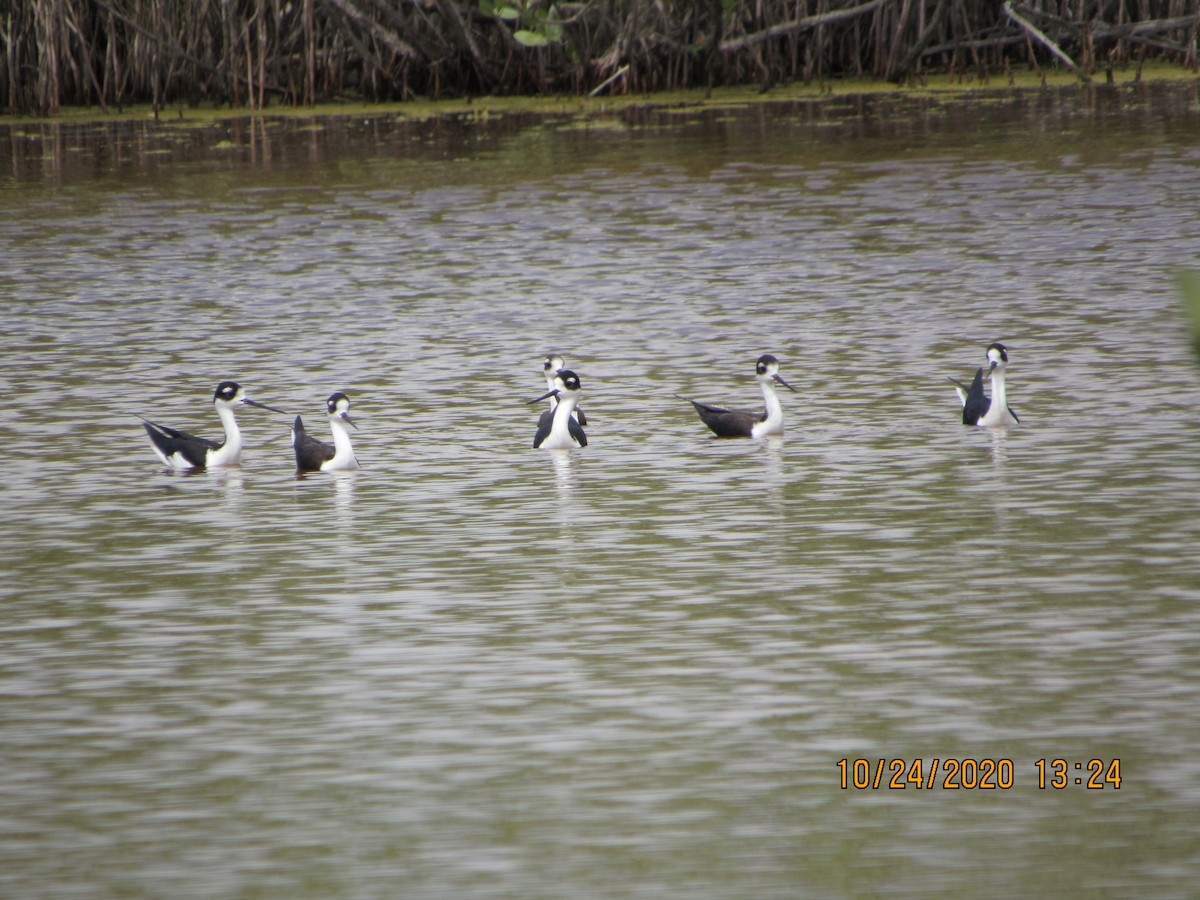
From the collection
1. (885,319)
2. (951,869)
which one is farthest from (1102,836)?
(885,319)

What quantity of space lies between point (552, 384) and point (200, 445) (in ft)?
5.03

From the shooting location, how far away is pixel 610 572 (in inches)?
234

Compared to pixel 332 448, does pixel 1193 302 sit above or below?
above

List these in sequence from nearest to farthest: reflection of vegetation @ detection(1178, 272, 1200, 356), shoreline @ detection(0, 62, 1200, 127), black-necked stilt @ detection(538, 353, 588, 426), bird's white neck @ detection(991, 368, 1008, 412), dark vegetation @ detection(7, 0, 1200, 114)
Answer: reflection of vegetation @ detection(1178, 272, 1200, 356), bird's white neck @ detection(991, 368, 1008, 412), black-necked stilt @ detection(538, 353, 588, 426), dark vegetation @ detection(7, 0, 1200, 114), shoreline @ detection(0, 62, 1200, 127)

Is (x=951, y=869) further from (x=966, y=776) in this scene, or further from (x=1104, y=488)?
(x=1104, y=488)

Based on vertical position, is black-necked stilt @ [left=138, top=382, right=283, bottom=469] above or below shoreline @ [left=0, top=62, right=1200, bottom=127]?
below

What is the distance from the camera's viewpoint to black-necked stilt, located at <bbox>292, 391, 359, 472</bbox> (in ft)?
24.3

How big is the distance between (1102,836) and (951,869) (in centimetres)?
33

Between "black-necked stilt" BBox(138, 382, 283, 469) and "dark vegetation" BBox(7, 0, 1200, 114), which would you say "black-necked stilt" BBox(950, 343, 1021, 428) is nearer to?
"black-necked stilt" BBox(138, 382, 283, 469)

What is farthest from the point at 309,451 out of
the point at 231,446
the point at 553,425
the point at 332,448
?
the point at 553,425
